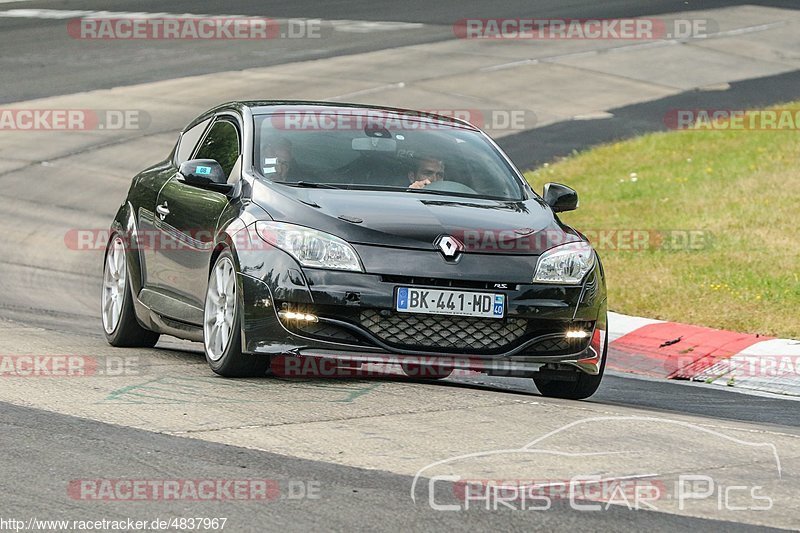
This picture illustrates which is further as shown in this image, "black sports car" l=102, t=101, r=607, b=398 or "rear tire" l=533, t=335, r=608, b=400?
"rear tire" l=533, t=335, r=608, b=400

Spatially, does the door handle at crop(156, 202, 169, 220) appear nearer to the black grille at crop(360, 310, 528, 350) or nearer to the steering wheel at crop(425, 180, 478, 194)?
the steering wheel at crop(425, 180, 478, 194)

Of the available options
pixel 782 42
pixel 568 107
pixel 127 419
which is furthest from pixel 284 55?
pixel 127 419

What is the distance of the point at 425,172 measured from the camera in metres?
9.20

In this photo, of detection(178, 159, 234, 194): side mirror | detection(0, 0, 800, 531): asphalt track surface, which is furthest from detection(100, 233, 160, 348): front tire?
detection(178, 159, 234, 194): side mirror

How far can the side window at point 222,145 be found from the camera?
9.48 metres

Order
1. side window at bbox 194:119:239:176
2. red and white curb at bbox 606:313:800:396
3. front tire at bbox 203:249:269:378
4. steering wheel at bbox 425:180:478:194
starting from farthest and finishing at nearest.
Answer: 1. red and white curb at bbox 606:313:800:396
2. side window at bbox 194:119:239:176
3. steering wheel at bbox 425:180:478:194
4. front tire at bbox 203:249:269:378

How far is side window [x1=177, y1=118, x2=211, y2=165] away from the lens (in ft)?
34.3

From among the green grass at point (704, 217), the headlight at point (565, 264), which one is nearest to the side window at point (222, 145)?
the headlight at point (565, 264)

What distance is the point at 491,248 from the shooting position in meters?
8.23

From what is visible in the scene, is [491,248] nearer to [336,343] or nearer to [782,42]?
[336,343]

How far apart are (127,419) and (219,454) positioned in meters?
0.89

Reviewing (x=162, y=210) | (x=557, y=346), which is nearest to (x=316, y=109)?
(x=162, y=210)

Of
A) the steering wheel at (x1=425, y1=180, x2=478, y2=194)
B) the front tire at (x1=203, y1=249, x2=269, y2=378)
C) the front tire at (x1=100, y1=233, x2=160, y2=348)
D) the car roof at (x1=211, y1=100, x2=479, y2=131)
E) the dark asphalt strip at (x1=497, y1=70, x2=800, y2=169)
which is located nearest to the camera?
the front tire at (x1=203, y1=249, x2=269, y2=378)

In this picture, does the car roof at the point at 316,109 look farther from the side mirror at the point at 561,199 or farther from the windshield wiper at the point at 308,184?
the windshield wiper at the point at 308,184
